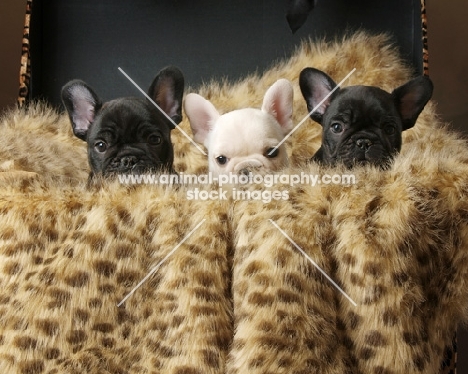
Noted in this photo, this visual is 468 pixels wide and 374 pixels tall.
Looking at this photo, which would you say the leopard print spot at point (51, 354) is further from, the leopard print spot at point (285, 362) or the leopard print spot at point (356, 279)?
the leopard print spot at point (356, 279)

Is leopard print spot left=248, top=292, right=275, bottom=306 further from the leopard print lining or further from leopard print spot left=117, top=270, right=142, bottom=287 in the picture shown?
the leopard print lining

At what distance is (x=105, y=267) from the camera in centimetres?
84

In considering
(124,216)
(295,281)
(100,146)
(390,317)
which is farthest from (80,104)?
(390,317)

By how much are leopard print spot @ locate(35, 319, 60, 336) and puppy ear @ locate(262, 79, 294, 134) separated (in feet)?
1.86

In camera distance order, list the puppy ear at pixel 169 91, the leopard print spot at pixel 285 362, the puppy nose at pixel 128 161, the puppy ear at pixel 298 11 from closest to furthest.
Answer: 1. the leopard print spot at pixel 285 362
2. the puppy nose at pixel 128 161
3. the puppy ear at pixel 169 91
4. the puppy ear at pixel 298 11

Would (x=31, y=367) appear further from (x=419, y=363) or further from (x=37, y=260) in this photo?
(x=419, y=363)

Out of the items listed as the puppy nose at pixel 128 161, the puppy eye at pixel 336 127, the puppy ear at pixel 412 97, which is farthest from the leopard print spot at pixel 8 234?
the puppy ear at pixel 412 97

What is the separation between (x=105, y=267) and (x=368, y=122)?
0.50m

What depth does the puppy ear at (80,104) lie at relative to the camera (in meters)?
1.09

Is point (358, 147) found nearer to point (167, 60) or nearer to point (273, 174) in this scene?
point (273, 174)

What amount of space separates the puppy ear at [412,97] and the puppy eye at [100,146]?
51cm

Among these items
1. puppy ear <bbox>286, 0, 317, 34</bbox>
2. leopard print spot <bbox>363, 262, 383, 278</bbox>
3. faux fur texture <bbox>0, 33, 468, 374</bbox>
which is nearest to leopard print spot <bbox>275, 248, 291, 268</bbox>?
faux fur texture <bbox>0, 33, 468, 374</bbox>

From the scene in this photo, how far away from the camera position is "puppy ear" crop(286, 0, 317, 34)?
54.0 inches

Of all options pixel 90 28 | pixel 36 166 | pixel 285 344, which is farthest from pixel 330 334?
pixel 90 28
